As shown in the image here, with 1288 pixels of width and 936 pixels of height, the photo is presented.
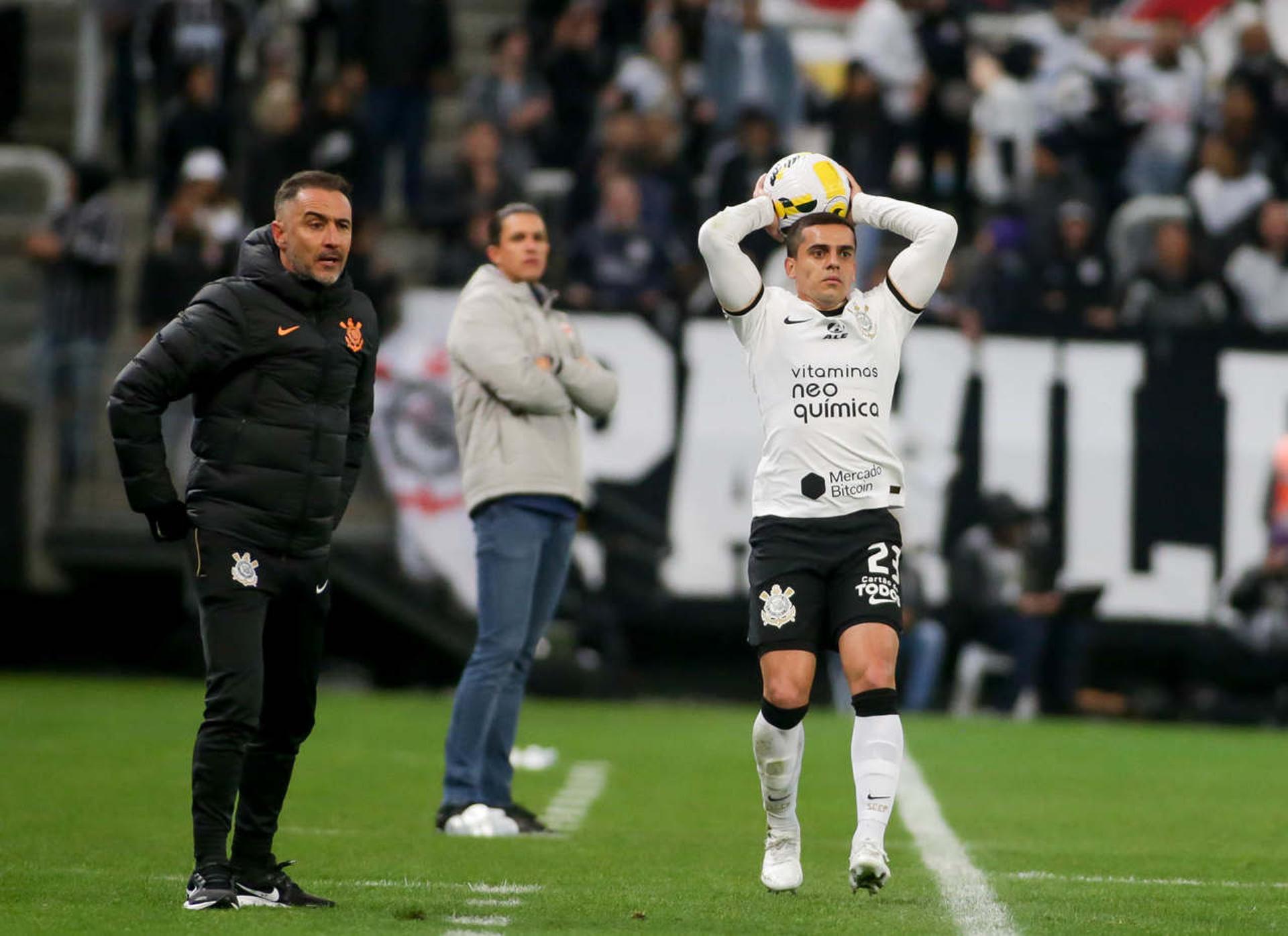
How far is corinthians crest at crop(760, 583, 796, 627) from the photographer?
746 centimetres

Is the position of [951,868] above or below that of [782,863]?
below

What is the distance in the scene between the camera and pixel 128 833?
9.18 metres

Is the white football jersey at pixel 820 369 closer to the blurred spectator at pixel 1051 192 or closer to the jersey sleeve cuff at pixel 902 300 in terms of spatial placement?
the jersey sleeve cuff at pixel 902 300

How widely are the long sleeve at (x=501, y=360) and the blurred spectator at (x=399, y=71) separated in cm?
1076

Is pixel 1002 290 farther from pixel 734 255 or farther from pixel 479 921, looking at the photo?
pixel 479 921

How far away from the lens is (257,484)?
7090 mm

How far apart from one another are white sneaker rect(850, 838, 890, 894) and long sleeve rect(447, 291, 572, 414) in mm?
3111

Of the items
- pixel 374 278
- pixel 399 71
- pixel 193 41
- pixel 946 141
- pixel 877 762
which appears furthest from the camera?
pixel 946 141

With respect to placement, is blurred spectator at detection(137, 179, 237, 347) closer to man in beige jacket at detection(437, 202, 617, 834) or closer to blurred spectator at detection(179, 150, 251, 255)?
blurred spectator at detection(179, 150, 251, 255)

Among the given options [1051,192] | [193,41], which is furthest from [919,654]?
[193,41]

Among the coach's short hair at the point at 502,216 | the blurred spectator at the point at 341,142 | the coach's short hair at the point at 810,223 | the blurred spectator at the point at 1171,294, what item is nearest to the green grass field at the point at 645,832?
the coach's short hair at the point at 810,223

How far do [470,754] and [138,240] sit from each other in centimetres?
1286

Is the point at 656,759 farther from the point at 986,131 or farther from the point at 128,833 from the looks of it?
the point at 986,131

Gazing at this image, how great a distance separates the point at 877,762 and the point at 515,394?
2.85m
